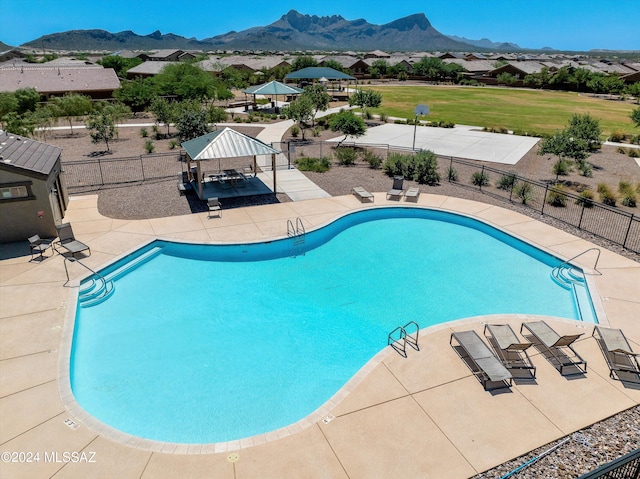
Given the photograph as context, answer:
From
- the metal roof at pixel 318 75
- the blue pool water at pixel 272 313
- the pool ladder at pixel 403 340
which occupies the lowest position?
the blue pool water at pixel 272 313

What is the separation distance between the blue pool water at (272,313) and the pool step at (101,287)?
7.7 inches

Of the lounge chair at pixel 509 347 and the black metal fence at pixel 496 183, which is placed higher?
the black metal fence at pixel 496 183

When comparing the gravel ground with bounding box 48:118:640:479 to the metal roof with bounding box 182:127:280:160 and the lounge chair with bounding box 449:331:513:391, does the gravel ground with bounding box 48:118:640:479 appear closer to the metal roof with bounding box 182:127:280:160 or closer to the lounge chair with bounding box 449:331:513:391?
the lounge chair with bounding box 449:331:513:391

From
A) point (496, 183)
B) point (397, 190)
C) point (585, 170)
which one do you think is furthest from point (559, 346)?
point (585, 170)

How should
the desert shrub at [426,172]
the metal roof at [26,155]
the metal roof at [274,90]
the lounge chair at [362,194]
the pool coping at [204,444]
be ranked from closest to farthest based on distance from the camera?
the pool coping at [204,444] → the metal roof at [26,155] → the lounge chair at [362,194] → the desert shrub at [426,172] → the metal roof at [274,90]

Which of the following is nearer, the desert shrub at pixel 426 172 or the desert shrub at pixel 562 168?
the desert shrub at pixel 426 172

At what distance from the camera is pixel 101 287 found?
538 inches

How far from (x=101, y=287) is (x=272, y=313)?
5.76 m

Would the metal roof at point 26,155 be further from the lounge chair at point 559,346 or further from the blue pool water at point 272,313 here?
the lounge chair at point 559,346

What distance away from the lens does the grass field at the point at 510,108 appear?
45.7 meters

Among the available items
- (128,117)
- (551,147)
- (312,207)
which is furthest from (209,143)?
(128,117)

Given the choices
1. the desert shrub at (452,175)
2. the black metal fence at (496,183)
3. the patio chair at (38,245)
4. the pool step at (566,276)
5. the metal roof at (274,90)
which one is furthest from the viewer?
the metal roof at (274,90)

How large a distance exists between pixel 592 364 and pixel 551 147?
1700cm

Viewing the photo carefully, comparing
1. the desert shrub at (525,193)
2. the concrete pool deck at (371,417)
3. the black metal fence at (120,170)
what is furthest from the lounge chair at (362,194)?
the black metal fence at (120,170)
